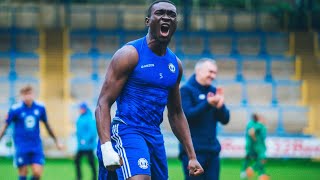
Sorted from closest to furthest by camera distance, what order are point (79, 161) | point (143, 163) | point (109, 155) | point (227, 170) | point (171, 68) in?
point (109, 155) < point (143, 163) < point (171, 68) < point (79, 161) < point (227, 170)

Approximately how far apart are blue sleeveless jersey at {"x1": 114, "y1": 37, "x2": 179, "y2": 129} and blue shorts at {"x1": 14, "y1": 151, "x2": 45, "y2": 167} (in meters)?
7.18

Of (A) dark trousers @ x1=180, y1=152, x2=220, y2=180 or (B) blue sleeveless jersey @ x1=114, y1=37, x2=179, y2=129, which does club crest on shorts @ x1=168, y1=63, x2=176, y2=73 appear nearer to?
(B) blue sleeveless jersey @ x1=114, y1=37, x2=179, y2=129

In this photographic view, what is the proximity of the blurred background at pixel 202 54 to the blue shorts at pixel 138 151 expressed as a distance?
57.1 feet

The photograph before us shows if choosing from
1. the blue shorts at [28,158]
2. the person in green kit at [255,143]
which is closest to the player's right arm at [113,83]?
the blue shorts at [28,158]

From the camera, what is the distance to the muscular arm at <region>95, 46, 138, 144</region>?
6465 mm

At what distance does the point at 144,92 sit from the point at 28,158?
7447mm

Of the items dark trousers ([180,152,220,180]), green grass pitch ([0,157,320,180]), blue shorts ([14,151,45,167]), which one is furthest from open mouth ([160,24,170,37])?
green grass pitch ([0,157,320,180])

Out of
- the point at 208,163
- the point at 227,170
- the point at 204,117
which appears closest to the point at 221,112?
the point at 204,117

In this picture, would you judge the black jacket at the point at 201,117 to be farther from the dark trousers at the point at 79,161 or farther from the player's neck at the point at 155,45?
the dark trousers at the point at 79,161

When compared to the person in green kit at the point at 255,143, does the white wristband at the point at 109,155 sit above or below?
above

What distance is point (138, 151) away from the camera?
21.3 feet

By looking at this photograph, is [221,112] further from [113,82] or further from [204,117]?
[113,82]

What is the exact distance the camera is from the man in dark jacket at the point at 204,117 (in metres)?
9.55

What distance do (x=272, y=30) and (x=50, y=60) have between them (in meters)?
9.22
